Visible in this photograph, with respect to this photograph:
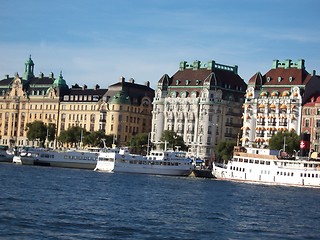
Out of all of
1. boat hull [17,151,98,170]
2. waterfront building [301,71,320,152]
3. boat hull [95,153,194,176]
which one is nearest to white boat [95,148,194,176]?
boat hull [95,153,194,176]

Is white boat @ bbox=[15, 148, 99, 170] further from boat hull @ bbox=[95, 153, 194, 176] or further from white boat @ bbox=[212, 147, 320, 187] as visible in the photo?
white boat @ bbox=[212, 147, 320, 187]

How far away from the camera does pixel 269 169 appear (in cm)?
15325

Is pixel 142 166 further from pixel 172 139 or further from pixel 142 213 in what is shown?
pixel 142 213

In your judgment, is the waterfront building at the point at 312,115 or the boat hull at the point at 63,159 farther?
the waterfront building at the point at 312,115

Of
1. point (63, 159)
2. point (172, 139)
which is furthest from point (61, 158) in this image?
point (172, 139)

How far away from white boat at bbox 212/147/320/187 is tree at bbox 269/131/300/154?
12.4 m

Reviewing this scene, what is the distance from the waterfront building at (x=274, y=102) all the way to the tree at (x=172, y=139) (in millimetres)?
13367

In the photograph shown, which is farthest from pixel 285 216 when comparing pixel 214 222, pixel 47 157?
pixel 47 157

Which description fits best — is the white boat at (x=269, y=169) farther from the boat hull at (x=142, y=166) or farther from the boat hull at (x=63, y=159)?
the boat hull at (x=63, y=159)

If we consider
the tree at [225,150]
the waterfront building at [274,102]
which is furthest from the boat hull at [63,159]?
the waterfront building at [274,102]

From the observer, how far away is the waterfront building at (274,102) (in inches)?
7367

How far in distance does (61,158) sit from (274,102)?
47.0 metres

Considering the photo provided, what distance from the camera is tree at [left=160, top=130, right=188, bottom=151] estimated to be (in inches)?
7597

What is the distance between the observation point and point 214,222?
2859 inches
